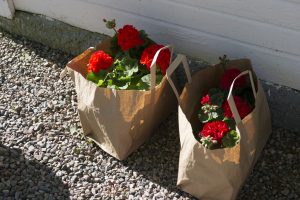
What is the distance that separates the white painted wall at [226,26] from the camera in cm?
256

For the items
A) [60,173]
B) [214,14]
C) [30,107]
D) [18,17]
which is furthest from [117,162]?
[18,17]

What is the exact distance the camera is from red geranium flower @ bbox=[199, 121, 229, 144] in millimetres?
2381

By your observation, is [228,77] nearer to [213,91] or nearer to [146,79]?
[213,91]

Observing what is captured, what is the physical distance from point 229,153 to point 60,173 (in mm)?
1031

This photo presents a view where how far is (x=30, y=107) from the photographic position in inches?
127

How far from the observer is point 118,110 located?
259 centimetres

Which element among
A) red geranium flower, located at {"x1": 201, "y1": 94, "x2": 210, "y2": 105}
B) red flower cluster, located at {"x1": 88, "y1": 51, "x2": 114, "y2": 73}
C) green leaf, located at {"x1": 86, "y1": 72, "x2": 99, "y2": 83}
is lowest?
red geranium flower, located at {"x1": 201, "y1": 94, "x2": 210, "y2": 105}

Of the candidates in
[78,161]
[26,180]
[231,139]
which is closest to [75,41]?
[78,161]

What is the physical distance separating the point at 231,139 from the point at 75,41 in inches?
61.9

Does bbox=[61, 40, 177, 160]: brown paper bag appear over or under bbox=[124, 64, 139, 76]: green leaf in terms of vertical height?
under

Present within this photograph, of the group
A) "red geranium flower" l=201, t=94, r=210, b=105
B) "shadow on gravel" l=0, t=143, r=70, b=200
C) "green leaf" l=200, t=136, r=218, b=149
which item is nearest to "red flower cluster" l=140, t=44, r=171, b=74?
Answer: "red geranium flower" l=201, t=94, r=210, b=105

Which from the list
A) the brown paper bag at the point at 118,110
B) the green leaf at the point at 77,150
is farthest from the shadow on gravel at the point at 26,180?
the brown paper bag at the point at 118,110

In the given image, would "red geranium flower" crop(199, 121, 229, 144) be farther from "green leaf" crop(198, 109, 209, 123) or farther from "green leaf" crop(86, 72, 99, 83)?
"green leaf" crop(86, 72, 99, 83)

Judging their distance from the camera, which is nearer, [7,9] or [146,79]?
[146,79]
